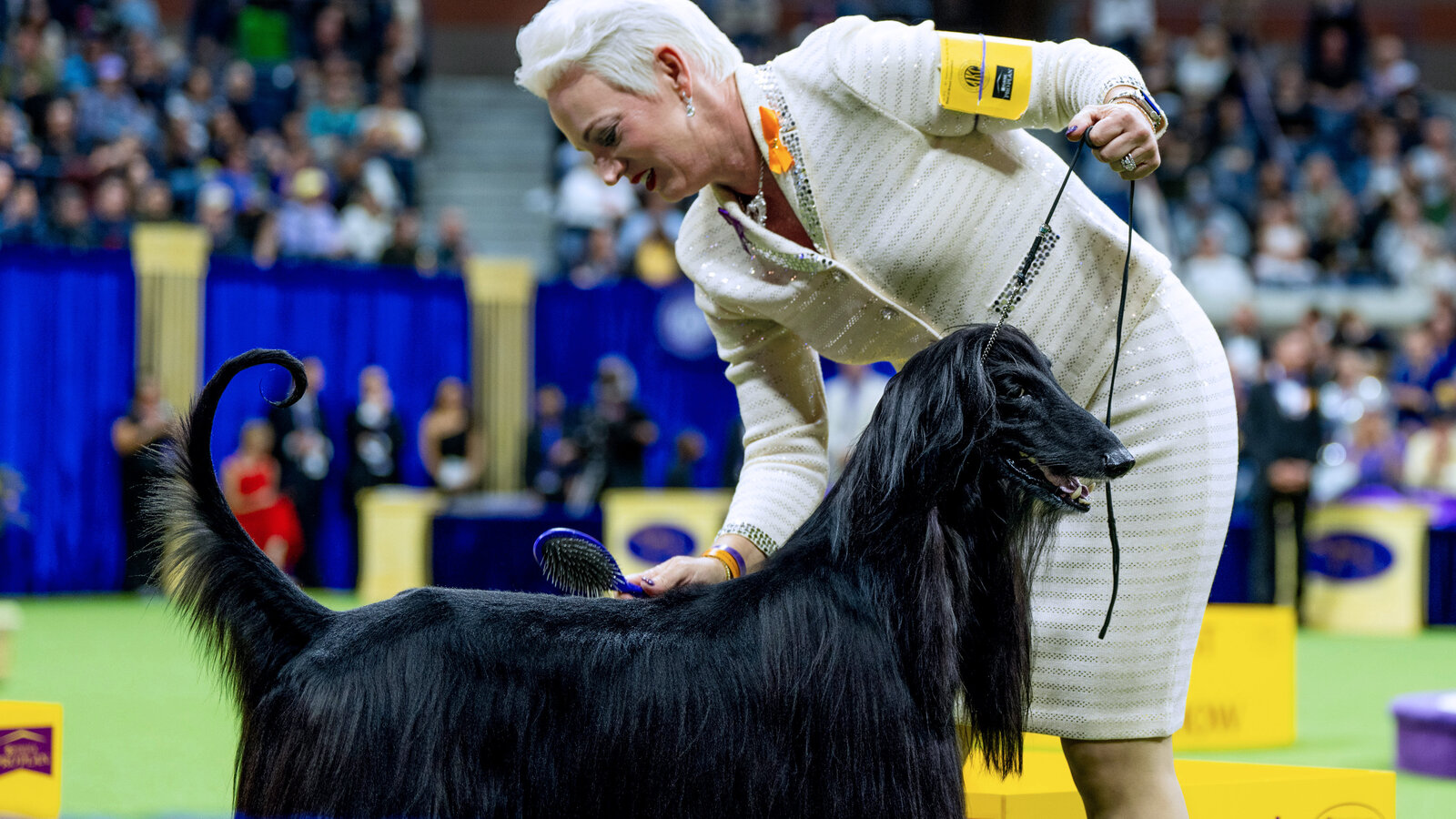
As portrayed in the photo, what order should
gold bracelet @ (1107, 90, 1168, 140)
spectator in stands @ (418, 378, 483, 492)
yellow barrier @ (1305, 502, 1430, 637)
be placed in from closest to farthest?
gold bracelet @ (1107, 90, 1168, 140), yellow barrier @ (1305, 502, 1430, 637), spectator in stands @ (418, 378, 483, 492)

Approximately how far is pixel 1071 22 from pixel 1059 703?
1258 centimetres

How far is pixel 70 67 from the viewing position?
10.0 meters

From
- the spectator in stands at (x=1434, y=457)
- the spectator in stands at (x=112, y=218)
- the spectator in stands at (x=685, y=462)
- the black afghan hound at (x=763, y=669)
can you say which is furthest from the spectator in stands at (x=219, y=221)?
the black afghan hound at (x=763, y=669)

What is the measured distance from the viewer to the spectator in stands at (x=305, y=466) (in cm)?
878

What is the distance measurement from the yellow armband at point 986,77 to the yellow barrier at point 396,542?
6.52m

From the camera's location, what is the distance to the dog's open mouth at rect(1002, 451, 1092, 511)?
60.4 inches

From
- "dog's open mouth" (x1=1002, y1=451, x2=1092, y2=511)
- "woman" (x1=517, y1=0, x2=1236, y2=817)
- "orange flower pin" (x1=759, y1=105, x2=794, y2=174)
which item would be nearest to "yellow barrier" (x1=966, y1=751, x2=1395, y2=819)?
"woman" (x1=517, y1=0, x2=1236, y2=817)

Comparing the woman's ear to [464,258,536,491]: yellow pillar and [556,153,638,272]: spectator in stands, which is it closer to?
[464,258,536,491]: yellow pillar

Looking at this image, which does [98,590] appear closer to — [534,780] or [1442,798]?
[1442,798]

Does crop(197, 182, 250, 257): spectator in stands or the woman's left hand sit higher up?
crop(197, 182, 250, 257): spectator in stands

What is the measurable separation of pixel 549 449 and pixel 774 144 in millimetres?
7530

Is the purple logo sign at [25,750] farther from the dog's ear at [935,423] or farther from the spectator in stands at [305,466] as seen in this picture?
the spectator in stands at [305,466]

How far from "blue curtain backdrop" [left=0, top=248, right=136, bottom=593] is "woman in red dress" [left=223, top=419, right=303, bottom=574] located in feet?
2.52

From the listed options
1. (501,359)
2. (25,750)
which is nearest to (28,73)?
(501,359)
